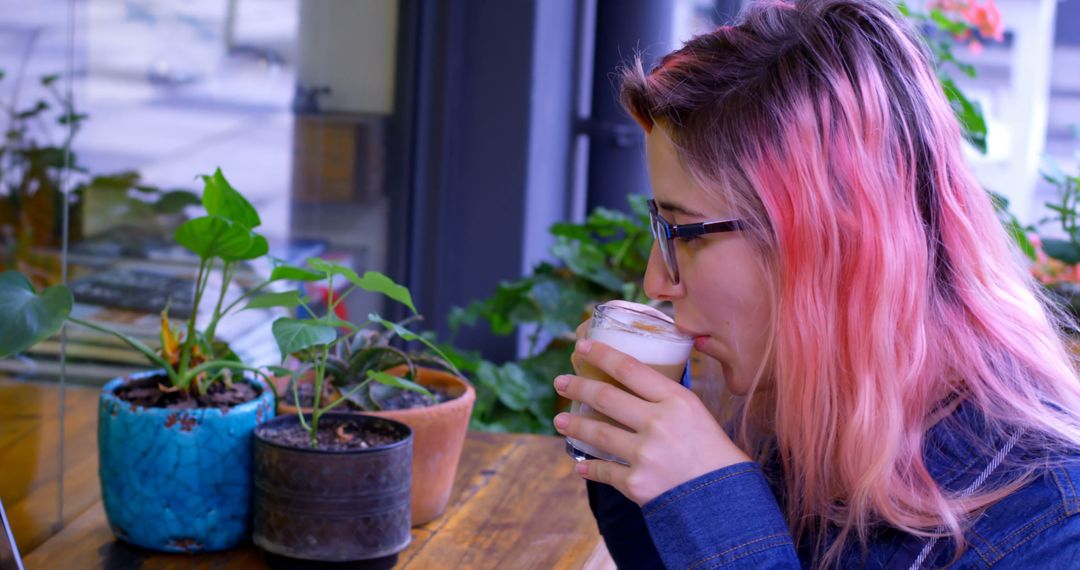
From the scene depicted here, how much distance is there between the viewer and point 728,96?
1.09 m

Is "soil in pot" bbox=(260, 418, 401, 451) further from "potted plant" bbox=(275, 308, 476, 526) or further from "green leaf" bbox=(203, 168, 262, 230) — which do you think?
"green leaf" bbox=(203, 168, 262, 230)

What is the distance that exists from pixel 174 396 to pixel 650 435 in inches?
23.8

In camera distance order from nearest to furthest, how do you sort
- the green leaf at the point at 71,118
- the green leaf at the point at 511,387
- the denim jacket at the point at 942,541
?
the denim jacket at the point at 942,541 < the green leaf at the point at 71,118 < the green leaf at the point at 511,387

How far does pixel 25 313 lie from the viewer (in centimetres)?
116

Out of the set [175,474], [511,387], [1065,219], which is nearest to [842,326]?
[175,474]

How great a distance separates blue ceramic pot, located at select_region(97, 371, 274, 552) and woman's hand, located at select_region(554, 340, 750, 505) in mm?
437

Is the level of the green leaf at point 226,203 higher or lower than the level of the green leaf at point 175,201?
higher

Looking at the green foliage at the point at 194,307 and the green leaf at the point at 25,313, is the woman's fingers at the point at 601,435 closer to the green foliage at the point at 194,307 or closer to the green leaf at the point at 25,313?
the green foliage at the point at 194,307

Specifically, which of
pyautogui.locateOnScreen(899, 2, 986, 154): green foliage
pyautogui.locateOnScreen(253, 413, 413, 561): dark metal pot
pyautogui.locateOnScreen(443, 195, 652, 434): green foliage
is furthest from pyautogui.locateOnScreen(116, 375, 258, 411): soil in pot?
pyautogui.locateOnScreen(899, 2, 986, 154): green foliage

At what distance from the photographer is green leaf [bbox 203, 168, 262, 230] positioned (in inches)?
51.9

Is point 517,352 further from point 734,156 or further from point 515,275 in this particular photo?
point 734,156

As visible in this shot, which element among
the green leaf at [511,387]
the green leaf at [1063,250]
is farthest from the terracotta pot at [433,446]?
the green leaf at [1063,250]

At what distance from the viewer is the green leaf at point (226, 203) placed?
1.32 metres

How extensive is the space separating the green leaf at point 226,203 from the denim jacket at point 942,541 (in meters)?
0.60
